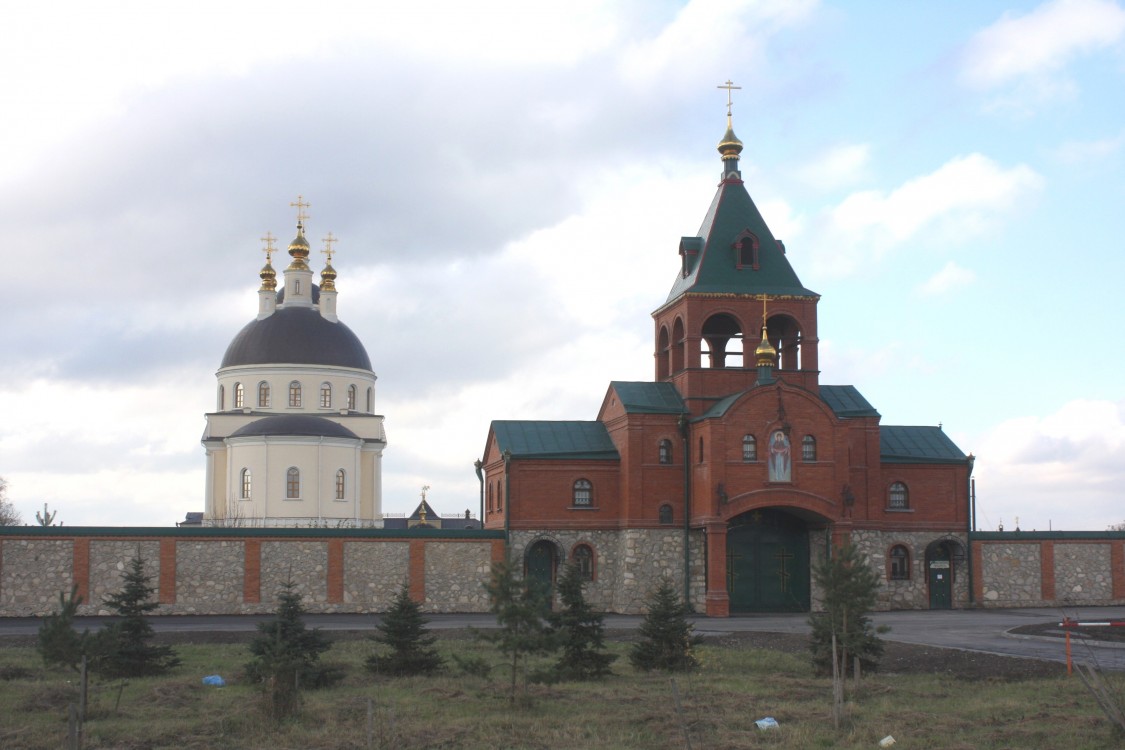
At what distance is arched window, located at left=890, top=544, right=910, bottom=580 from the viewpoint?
120ft

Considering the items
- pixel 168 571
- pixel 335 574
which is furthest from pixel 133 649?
pixel 335 574

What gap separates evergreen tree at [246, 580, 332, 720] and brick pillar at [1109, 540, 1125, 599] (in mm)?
26799

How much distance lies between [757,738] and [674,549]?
20.2m

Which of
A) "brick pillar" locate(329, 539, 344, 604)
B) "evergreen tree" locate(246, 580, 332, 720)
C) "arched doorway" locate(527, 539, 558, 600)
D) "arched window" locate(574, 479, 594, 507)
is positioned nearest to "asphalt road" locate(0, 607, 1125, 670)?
"brick pillar" locate(329, 539, 344, 604)

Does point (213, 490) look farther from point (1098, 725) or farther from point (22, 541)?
point (1098, 725)

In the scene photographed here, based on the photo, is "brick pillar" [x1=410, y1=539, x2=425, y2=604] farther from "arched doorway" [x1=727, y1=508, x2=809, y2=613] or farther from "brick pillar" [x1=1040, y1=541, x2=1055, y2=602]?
"brick pillar" [x1=1040, y1=541, x2=1055, y2=602]

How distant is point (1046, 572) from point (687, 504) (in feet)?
36.9

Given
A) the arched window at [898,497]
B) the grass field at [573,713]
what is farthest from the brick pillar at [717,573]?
the grass field at [573,713]

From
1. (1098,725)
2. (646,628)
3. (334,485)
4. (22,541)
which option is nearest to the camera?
(1098,725)

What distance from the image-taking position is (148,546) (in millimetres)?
32938

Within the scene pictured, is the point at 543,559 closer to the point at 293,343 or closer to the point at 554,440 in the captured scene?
the point at 554,440

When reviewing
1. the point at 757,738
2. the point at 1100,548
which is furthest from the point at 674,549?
the point at 757,738

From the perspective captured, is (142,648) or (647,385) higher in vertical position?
(647,385)

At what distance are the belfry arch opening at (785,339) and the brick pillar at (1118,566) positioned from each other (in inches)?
431
